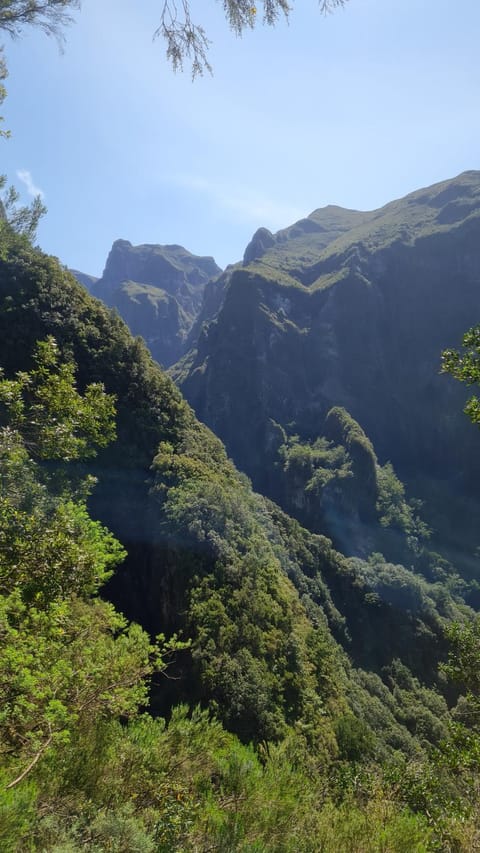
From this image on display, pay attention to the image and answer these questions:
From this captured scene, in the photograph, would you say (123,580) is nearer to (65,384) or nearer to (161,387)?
(161,387)

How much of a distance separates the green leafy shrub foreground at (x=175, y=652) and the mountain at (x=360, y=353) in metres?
78.8

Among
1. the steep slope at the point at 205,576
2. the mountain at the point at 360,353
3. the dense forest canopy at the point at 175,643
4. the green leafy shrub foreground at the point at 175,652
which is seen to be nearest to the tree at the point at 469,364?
the dense forest canopy at the point at 175,643

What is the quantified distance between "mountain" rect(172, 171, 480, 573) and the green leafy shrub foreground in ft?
259

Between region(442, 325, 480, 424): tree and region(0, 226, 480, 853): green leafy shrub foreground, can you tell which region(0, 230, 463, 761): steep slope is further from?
region(442, 325, 480, 424): tree

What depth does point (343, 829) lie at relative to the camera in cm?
611

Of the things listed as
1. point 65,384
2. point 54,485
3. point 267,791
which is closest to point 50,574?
point 65,384

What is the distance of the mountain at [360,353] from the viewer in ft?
474

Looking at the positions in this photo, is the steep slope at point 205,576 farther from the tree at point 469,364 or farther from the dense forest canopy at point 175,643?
the tree at point 469,364

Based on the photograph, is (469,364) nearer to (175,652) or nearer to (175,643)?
(175,643)

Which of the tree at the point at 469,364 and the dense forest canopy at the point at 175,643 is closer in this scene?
the dense forest canopy at the point at 175,643

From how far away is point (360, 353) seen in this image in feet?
530

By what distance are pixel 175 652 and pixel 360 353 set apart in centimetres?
15184

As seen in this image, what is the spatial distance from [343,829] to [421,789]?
2.57 metres

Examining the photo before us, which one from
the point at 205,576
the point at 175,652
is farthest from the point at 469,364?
the point at 205,576
